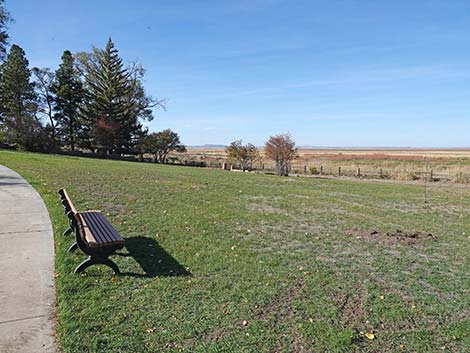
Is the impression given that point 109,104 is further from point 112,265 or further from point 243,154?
point 112,265

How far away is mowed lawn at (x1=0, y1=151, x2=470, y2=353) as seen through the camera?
10.7 feet

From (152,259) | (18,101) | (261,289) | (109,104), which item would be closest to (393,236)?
(261,289)

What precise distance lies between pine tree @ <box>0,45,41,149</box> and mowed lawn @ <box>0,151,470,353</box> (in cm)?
3835

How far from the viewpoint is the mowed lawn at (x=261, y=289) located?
10.7 ft

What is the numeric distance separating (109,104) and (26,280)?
4632 cm

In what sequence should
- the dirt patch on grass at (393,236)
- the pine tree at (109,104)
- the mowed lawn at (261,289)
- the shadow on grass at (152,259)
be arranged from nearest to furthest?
the mowed lawn at (261,289) → the shadow on grass at (152,259) → the dirt patch on grass at (393,236) → the pine tree at (109,104)

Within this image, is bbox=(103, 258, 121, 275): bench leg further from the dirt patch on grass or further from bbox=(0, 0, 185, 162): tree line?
bbox=(0, 0, 185, 162): tree line

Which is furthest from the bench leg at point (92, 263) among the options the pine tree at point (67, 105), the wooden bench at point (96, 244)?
the pine tree at point (67, 105)

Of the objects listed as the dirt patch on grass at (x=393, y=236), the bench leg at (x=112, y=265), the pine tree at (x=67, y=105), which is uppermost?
the pine tree at (x=67, y=105)

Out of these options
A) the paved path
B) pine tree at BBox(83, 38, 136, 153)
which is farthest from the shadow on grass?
pine tree at BBox(83, 38, 136, 153)

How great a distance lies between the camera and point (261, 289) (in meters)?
4.31

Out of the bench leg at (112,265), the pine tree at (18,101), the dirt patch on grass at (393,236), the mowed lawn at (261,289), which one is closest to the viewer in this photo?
the mowed lawn at (261,289)

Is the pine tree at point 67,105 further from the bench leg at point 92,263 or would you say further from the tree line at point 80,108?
the bench leg at point 92,263

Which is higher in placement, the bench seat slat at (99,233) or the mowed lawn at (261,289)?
the bench seat slat at (99,233)
